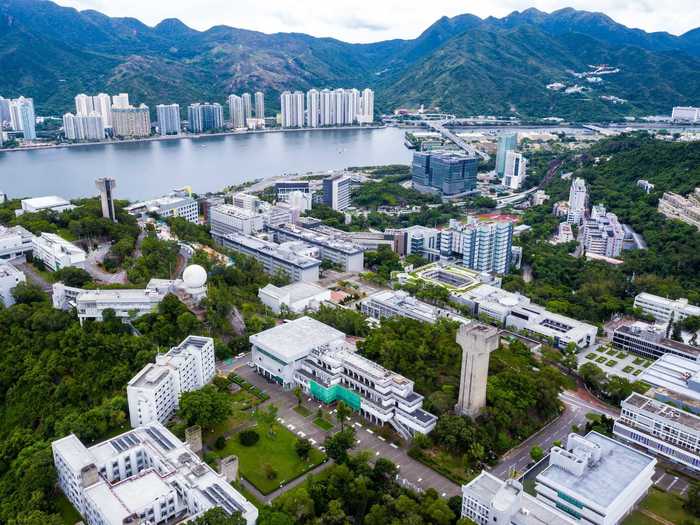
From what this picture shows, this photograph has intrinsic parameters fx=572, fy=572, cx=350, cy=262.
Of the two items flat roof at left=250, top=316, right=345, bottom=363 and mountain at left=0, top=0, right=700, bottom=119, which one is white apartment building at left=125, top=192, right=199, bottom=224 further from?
mountain at left=0, top=0, right=700, bottom=119

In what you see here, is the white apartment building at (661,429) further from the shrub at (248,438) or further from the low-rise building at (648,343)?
the shrub at (248,438)

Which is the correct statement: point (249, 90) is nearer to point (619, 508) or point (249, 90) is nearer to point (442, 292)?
point (442, 292)

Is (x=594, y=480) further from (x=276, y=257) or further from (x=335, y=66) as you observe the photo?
(x=335, y=66)

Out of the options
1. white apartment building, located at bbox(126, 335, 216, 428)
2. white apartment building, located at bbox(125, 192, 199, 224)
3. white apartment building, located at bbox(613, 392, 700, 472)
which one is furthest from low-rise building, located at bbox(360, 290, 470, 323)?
white apartment building, located at bbox(125, 192, 199, 224)

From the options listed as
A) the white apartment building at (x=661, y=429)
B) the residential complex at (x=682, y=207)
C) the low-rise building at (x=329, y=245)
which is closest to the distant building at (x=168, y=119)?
the low-rise building at (x=329, y=245)

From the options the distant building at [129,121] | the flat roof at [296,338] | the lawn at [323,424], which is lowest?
the lawn at [323,424]

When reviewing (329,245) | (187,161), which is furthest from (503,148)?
(187,161)
